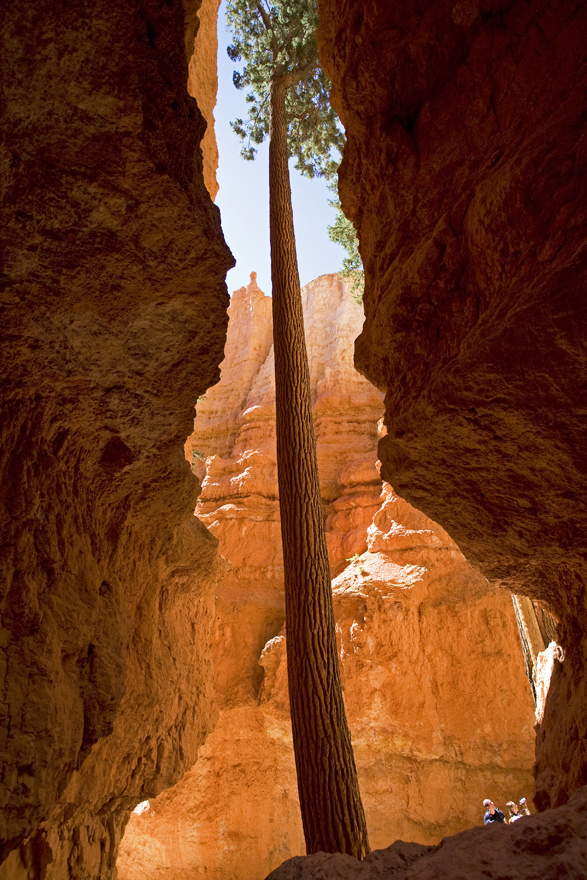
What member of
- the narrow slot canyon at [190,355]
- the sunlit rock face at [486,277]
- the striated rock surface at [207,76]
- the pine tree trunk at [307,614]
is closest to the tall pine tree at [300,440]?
the pine tree trunk at [307,614]

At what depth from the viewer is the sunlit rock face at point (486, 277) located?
241cm

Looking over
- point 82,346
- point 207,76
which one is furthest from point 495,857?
point 207,76

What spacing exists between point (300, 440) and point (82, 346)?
3.93m

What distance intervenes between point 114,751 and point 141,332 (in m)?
3.43

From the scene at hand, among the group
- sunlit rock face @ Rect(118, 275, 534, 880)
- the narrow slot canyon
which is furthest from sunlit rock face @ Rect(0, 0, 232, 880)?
sunlit rock face @ Rect(118, 275, 534, 880)

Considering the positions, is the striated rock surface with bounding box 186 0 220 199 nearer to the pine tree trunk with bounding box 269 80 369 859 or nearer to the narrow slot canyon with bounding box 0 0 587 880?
the pine tree trunk with bounding box 269 80 369 859

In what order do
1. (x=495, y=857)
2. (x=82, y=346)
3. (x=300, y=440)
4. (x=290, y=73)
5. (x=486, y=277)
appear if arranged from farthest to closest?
1. (x=290, y=73)
2. (x=300, y=440)
3. (x=486, y=277)
4. (x=82, y=346)
5. (x=495, y=857)

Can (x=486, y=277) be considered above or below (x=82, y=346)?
above

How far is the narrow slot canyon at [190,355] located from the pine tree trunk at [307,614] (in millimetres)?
1193

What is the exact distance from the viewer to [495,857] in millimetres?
1647

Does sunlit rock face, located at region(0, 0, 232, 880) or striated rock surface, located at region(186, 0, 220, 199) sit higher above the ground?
striated rock surface, located at region(186, 0, 220, 199)

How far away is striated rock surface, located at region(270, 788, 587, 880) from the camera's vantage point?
4.96 feet

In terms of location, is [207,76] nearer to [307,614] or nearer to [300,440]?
[300,440]

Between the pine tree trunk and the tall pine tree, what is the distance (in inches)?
0.4
